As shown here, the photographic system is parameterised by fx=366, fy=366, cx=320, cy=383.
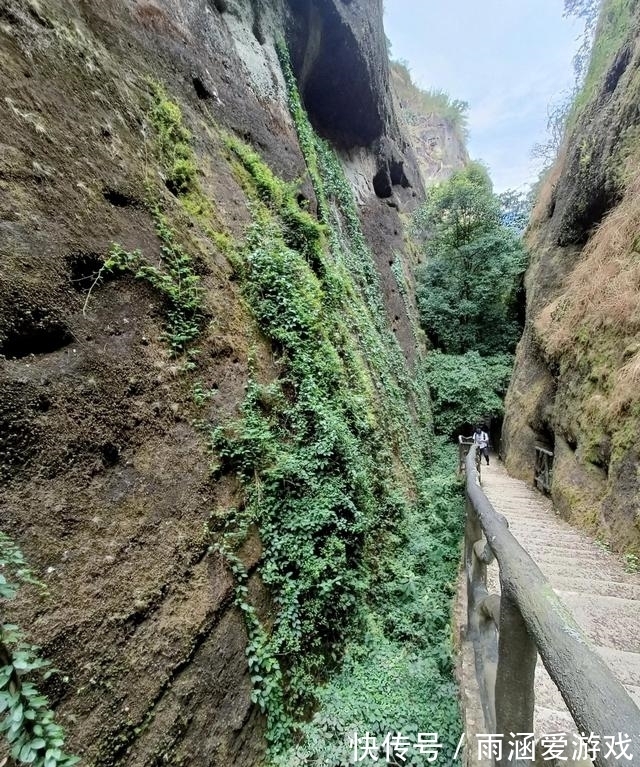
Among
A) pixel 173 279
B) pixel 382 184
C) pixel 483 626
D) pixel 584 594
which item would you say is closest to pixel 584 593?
pixel 584 594

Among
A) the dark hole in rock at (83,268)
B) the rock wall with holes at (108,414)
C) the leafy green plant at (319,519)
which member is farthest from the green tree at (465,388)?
the dark hole in rock at (83,268)

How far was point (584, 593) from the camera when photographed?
2980mm

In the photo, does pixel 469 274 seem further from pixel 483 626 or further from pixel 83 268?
pixel 483 626

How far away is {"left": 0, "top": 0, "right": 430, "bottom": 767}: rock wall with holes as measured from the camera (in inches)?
83.4

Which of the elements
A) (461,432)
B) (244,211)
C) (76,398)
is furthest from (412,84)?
(76,398)

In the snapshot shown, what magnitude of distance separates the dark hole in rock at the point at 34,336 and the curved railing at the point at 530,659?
2950 mm

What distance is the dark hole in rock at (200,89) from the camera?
5.15 metres

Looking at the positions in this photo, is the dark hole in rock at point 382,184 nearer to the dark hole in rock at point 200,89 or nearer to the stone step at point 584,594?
the dark hole in rock at point 200,89

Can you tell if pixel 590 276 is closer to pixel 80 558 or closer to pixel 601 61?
pixel 601 61

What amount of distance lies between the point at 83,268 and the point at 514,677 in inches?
137

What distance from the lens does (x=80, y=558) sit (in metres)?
2.22

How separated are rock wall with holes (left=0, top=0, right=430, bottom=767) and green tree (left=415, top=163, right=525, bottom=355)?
38.1 ft

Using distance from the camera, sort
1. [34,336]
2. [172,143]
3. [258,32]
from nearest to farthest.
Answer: [34,336], [172,143], [258,32]

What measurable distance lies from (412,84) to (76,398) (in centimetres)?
3285
